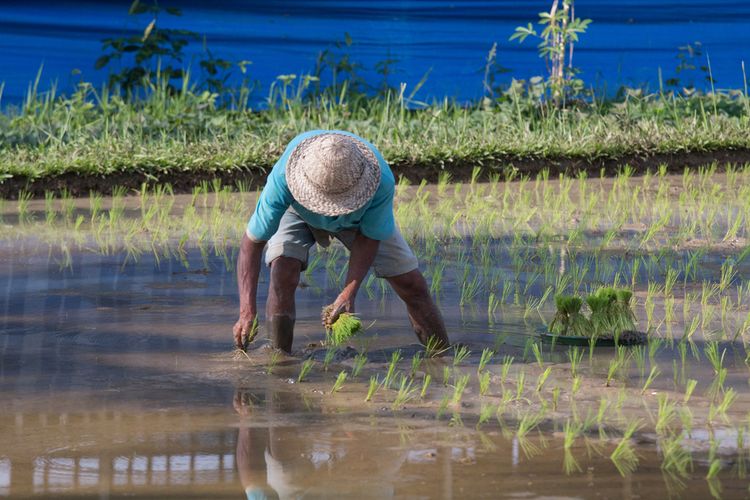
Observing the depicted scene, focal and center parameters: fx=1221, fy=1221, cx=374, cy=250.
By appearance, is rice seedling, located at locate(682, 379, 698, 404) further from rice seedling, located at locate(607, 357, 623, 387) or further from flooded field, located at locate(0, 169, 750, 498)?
rice seedling, located at locate(607, 357, 623, 387)

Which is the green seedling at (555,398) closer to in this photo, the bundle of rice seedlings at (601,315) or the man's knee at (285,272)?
the bundle of rice seedlings at (601,315)

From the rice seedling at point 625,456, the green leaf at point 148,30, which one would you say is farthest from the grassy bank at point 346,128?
the rice seedling at point 625,456

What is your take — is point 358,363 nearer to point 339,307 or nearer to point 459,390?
point 339,307

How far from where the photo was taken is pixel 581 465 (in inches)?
123

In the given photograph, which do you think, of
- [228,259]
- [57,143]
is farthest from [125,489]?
[57,143]

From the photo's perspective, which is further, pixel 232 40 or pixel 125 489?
pixel 232 40

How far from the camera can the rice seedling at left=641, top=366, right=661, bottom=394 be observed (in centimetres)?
375

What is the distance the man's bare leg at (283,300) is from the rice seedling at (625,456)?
1.42m

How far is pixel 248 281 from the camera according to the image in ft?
13.6

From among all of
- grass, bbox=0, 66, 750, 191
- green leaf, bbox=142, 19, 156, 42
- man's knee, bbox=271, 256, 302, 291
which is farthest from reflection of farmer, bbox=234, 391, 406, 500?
green leaf, bbox=142, 19, 156, 42

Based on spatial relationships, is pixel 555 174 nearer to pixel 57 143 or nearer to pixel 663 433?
pixel 57 143

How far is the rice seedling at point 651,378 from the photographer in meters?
3.75

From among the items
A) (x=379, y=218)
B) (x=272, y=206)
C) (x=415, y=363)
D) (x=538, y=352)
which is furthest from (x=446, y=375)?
(x=272, y=206)

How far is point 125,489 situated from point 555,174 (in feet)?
20.1
